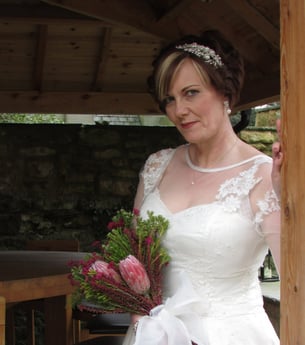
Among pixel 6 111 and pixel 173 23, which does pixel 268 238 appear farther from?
pixel 6 111

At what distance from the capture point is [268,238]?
181 cm

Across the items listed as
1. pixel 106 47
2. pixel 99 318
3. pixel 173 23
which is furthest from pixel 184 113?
pixel 106 47

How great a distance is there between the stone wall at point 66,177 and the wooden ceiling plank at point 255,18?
2.31 m

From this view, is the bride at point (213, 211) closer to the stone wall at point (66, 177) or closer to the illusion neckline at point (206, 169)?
the illusion neckline at point (206, 169)

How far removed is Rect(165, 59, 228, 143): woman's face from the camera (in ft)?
6.17

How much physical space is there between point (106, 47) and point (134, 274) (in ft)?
12.7

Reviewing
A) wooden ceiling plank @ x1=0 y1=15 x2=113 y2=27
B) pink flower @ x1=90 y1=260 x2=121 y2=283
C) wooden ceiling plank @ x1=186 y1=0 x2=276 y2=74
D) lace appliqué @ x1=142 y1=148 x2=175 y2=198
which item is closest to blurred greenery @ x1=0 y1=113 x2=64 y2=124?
wooden ceiling plank @ x1=0 y1=15 x2=113 y2=27

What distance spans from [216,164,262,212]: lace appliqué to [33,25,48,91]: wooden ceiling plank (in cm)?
354

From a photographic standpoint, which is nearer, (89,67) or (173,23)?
(173,23)

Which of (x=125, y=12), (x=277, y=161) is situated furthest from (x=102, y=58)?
(x=277, y=161)

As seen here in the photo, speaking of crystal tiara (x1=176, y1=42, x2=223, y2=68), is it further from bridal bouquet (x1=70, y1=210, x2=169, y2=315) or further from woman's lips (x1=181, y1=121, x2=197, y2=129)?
bridal bouquet (x1=70, y1=210, x2=169, y2=315)

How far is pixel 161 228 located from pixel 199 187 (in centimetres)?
20

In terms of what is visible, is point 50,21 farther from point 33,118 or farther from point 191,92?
point 33,118

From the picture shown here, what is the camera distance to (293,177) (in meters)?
1.49
